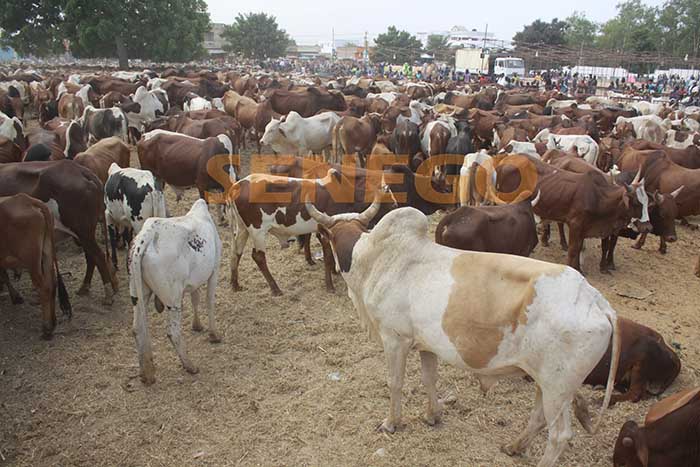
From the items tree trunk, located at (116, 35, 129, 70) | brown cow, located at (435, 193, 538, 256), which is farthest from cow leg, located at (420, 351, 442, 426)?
tree trunk, located at (116, 35, 129, 70)

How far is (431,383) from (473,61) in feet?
162

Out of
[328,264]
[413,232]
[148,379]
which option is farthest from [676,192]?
[148,379]

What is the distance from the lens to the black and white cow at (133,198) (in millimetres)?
6445

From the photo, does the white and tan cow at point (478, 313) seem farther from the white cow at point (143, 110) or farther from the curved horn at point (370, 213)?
the white cow at point (143, 110)

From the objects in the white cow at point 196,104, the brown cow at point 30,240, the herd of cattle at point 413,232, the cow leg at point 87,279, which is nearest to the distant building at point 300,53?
Result: the white cow at point 196,104

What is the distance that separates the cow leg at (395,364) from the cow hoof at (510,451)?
0.84 meters

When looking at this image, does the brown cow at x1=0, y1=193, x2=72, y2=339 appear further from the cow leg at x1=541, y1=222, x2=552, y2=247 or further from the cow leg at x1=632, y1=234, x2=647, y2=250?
the cow leg at x1=632, y1=234, x2=647, y2=250

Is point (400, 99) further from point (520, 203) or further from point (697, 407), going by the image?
point (697, 407)

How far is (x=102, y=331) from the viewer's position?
5.68 meters

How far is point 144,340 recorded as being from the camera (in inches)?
184

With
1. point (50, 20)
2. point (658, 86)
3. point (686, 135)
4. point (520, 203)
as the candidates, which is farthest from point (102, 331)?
point (50, 20)

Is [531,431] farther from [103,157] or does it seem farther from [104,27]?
[104,27]

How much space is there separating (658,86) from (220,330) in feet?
119

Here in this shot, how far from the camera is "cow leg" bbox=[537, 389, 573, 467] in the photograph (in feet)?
10.9
